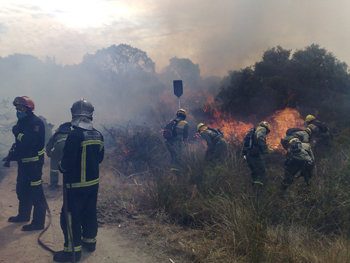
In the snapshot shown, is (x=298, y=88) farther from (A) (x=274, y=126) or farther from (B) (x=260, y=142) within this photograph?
(B) (x=260, y=142)

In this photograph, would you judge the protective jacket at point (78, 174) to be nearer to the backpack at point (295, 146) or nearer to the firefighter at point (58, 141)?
the firefighter at point (58, 141)

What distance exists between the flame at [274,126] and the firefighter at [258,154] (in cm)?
250

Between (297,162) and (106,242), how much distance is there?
13.8 ft

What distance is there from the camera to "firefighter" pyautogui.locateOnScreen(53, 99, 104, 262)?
362cm

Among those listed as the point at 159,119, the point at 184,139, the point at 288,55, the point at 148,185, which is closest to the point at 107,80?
the point at 159,119

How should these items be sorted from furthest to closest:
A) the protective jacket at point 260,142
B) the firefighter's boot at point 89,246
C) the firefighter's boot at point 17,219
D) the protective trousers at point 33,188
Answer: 1. the protective jacket at point 260,142
2. the firefighter's boot at point 17,219
3. the protective trousers at point 33,188
4. the firefighter's boot at point 89,246

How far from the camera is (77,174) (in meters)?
3.68

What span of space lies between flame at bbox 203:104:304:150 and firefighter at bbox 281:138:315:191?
8.77ft

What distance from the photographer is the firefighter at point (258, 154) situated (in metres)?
6.24

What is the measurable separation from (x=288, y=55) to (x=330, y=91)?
3.15 meters

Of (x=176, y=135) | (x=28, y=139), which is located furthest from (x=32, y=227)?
(x=176, y=135)

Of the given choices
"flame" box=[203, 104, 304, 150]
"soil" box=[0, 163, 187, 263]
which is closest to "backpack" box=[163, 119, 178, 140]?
"flame" box=[203, 104, 304, 150]

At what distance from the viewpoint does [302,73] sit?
1243 cm

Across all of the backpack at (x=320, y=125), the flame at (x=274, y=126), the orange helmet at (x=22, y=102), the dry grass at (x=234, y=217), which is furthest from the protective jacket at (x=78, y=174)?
the backpack at (x=320, y=125)
